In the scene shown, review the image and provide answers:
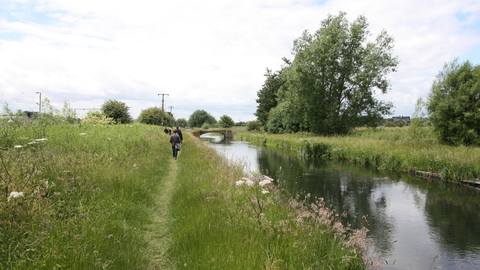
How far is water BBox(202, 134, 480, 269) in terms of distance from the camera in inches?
255

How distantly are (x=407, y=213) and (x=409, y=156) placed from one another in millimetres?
8911

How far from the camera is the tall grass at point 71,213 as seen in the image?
10.2 feet

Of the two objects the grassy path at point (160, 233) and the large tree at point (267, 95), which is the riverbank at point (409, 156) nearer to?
the grassy path at point (160, 233)

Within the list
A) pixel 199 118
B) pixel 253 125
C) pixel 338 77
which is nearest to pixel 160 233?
pixel 338 77

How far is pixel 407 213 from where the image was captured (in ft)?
31.3

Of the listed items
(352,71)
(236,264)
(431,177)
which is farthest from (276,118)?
(236,264)

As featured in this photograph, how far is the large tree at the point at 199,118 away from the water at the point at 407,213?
137 metres

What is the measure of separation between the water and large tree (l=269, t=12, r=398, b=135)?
18.7 meters

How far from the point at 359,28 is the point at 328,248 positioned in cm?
3388

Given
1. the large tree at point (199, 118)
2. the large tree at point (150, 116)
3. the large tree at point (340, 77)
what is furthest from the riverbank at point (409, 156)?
the large tree at point (199, 118)

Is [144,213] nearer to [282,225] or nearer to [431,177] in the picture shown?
[282,225]

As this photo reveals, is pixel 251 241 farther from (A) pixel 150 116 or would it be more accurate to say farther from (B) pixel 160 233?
(A) pixel 150 116

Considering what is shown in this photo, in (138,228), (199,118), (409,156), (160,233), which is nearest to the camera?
(138,228)

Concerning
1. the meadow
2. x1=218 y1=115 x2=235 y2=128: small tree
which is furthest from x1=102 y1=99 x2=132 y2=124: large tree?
x1=218 y1=115 x2=235 y2=128: small tree
